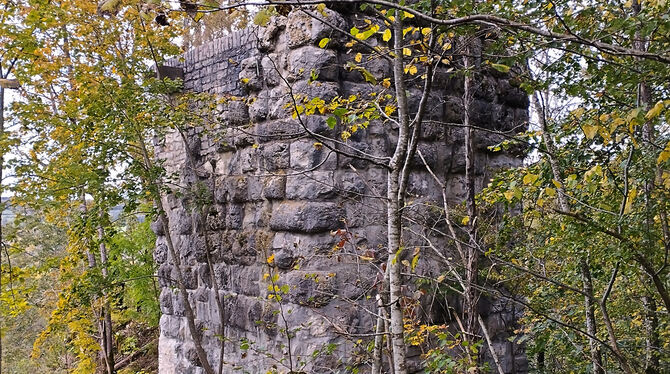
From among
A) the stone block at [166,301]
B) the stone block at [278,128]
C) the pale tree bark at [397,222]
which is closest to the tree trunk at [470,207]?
the stone block at [278,128]

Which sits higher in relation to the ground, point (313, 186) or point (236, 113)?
point (236, 113)

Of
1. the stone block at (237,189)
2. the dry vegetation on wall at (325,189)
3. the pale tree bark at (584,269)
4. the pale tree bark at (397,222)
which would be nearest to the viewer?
the pale tree bark at (397,222)

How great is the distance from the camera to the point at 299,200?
426cm

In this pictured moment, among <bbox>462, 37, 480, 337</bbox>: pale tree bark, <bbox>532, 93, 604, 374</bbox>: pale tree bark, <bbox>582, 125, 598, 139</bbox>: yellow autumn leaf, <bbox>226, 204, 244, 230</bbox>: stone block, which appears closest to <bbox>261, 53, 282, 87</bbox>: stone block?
<bbox>226, 204, 244, 230</bbox>: stone block

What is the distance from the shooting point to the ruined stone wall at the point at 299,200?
412 cm

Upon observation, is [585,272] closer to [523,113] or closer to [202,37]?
[523,113]

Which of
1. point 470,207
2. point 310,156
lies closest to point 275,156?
point 310,156

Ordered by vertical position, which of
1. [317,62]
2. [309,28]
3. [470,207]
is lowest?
[470,207]

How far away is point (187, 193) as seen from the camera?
5.48 meters

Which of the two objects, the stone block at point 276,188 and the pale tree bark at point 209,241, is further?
the pale tree bark at point 209,241

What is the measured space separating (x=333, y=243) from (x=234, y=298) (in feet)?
4.50

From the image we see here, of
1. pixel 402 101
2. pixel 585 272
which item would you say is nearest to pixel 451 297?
pixel 585 272

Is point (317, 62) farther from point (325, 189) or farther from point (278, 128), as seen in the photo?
point (325, 189)

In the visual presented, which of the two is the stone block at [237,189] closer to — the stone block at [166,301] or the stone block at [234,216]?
the stone block at [234,216]
